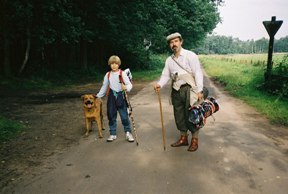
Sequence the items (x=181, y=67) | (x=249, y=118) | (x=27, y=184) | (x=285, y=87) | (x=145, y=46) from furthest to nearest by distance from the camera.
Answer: (x=145, y=46) → (x=285, y=87) → (x=249, y=118) → (x=181, y=67) → (x=27, y=184)

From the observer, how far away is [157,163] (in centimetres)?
518

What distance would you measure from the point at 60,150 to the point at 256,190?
377 cm

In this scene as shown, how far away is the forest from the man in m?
11.9

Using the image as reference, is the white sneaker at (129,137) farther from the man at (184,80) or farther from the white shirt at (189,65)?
the white shirt at (189,65)

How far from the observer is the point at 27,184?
4.42 m

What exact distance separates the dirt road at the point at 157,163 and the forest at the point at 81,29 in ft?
33.8

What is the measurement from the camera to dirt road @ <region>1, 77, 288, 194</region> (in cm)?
427

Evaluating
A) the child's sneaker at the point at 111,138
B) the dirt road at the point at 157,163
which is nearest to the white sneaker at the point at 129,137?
the dirt road at the point at 157,163

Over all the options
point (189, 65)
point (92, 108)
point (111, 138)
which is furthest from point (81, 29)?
point (189, 65)

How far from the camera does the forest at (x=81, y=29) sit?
1672cm

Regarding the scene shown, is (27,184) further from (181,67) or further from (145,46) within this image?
(145,46)

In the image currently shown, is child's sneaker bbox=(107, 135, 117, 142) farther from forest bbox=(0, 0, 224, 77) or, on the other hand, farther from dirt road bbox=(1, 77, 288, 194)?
forest bbox=(0, 0, 224, 77)

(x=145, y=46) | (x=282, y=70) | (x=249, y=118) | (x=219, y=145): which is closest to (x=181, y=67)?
(x=219, y=145)

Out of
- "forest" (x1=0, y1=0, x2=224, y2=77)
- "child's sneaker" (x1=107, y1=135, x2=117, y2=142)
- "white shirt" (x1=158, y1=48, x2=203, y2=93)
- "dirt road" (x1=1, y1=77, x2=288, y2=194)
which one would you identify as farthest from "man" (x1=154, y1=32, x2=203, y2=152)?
"forest" (x1=0, y1=0, x2=224, y2=77)
